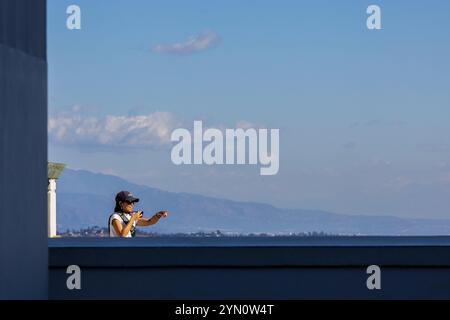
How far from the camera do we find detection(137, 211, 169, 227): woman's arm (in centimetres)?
1535

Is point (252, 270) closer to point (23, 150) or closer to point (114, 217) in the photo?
point (23, 150)

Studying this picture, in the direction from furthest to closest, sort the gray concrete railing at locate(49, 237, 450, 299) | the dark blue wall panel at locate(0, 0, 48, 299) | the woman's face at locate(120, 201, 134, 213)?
the woman's face at locate(120, 201, 134, 213) → the gray concrete railing at locate(49, 237, 450, 299) → the dark blue wall panel at locate(0, 0, 48, 299)

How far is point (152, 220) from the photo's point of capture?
15.6 meters

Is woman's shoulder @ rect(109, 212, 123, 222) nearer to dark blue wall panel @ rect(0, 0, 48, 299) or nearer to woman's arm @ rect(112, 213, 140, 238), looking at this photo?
woman's arm @ rect(112, 213, 140, 238)

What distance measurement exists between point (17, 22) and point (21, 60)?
36 centimetres

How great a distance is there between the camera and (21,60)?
1072 cm

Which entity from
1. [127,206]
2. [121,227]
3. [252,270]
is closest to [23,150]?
[252,270]

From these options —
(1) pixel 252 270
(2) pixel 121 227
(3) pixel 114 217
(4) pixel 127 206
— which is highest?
(4) pixel 127 206

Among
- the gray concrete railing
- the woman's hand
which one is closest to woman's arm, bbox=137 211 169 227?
the woman's hand

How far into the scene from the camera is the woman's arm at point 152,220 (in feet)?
50.4

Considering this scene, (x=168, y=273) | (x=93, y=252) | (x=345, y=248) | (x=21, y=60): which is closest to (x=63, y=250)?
(x=93, y=252)

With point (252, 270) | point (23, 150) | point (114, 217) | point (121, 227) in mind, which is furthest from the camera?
point (114, 217)
